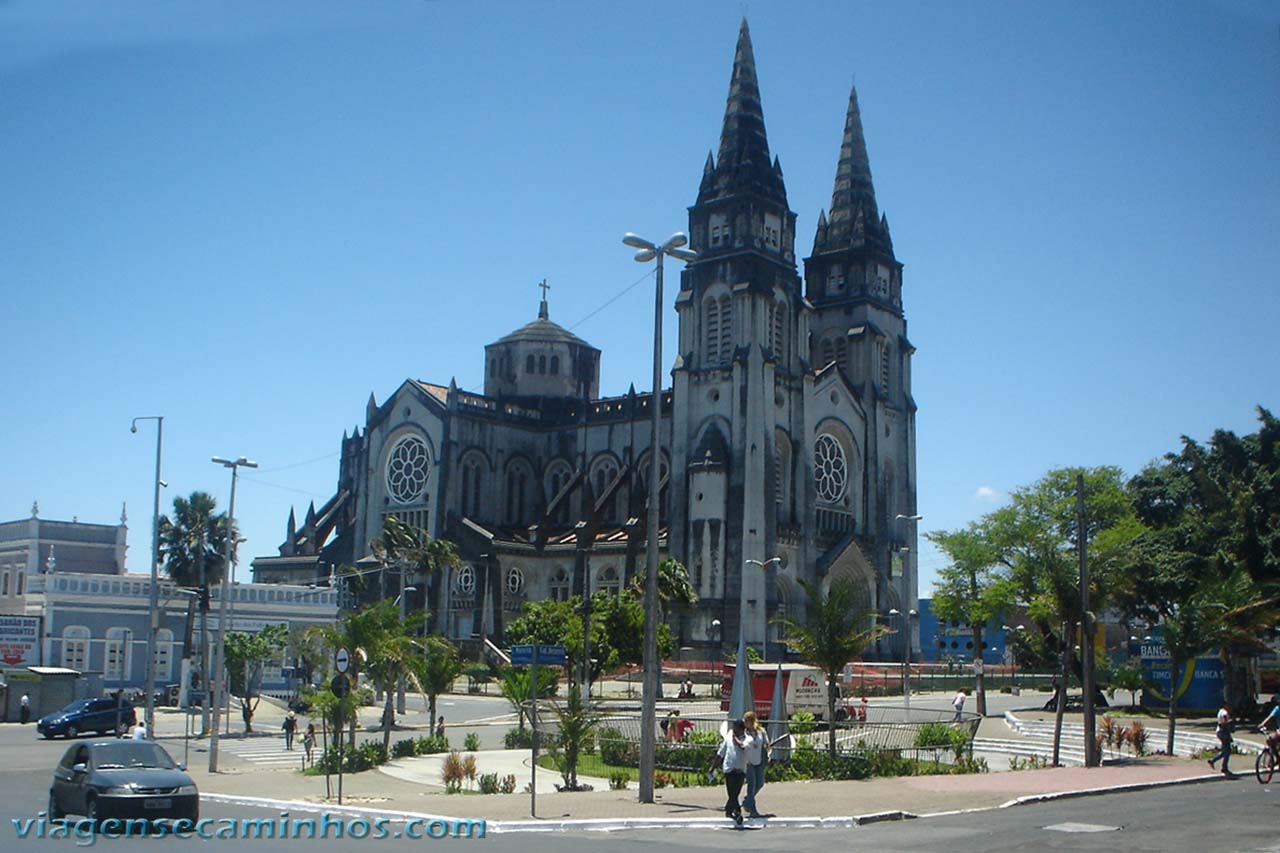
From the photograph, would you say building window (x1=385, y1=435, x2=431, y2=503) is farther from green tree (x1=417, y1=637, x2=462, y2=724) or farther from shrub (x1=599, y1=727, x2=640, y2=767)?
shrub (x1=599, y1=727, x2=640, y2=767)

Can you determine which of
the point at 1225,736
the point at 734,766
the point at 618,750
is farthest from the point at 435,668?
the point at 1225,736

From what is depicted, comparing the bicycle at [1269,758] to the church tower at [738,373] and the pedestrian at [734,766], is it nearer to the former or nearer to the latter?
the pedestrian at [734,766]

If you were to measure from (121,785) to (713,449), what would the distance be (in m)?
55.5

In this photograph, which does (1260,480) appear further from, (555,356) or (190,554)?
(555,356)

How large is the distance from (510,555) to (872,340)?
27.3 metres

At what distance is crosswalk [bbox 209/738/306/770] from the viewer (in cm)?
3303

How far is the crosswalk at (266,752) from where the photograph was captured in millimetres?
33031

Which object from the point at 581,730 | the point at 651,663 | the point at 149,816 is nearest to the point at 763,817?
the point at 651,663

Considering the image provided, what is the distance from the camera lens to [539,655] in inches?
783

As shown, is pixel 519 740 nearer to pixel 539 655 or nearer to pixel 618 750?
pixel 618 750

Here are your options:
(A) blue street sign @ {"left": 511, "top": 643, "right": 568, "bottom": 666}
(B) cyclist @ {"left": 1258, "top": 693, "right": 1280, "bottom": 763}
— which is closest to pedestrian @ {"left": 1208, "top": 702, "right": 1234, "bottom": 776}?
(B) cyclist @ {"left": 1258, "top": 693, "right": 1280, "bottom": 763}

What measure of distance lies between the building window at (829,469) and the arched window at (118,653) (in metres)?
39.2

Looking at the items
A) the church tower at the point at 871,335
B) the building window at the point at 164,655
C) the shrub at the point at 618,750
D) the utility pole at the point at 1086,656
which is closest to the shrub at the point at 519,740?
the shrub at the point at 618,750

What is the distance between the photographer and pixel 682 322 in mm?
75812
